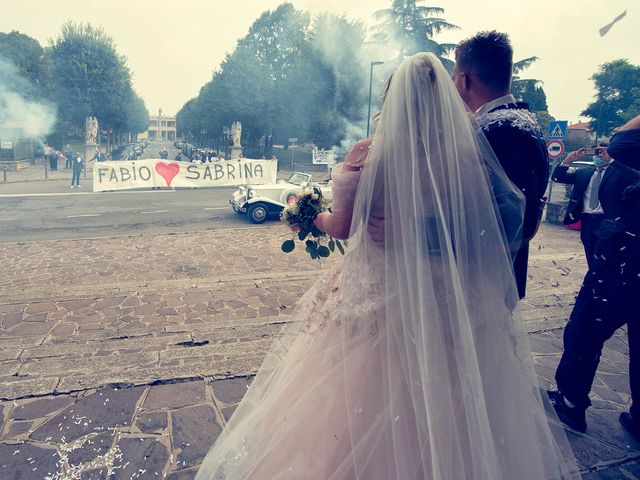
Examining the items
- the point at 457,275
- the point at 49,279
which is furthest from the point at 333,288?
the point at 49,279

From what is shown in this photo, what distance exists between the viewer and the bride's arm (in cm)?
188

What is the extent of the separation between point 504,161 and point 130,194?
1820cm

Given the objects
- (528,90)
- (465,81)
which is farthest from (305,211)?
(528,90)

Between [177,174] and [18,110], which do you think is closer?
[177,174]

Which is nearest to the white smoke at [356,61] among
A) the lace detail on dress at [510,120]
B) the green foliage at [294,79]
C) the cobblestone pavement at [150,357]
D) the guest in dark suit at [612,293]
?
the green foliage at [294,79]

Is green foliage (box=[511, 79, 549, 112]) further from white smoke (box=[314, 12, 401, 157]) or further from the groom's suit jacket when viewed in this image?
the groom's suit jacket

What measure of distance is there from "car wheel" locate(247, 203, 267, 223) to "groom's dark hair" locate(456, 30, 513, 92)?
1058 centimetres

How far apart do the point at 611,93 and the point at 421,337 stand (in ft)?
197

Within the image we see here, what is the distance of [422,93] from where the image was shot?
1701 mm

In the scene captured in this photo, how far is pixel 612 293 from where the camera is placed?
2.59m

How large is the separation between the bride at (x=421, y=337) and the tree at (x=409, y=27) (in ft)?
107

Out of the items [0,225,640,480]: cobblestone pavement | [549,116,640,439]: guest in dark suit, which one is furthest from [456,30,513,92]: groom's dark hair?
[0,225,640,480]: cobblestone pavement

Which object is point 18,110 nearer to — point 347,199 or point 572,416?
point 347,199

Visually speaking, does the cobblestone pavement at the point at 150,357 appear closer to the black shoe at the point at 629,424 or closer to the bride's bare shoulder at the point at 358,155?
the black shoe at the point at 629,424
